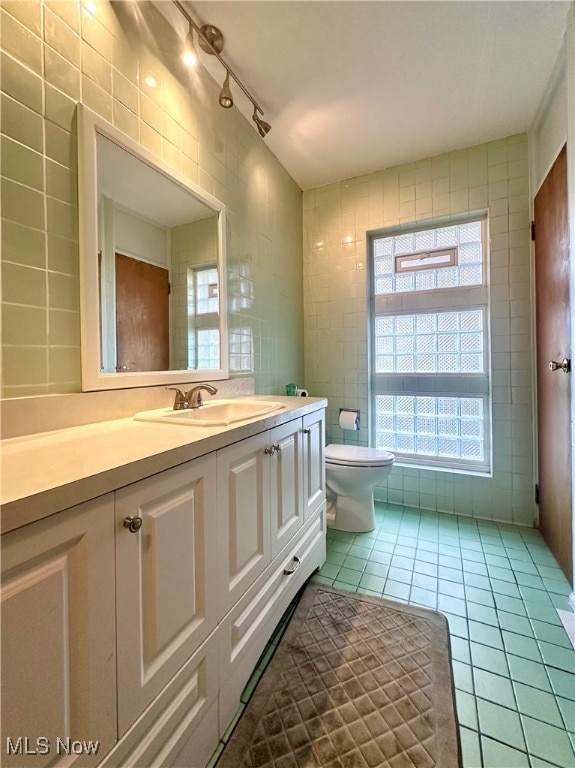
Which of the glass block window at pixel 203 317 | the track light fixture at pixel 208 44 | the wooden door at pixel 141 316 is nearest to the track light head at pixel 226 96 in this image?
the track light fixture at pixel 208 44

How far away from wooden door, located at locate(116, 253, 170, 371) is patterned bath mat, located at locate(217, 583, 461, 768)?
3.96ft

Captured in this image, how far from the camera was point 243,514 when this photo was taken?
0.98 m

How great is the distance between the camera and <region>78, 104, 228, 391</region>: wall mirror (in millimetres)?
1034

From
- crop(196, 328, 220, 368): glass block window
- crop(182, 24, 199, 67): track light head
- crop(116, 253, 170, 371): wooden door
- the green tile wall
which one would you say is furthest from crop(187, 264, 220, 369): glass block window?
crop(182, 24, 199, 67): track light head

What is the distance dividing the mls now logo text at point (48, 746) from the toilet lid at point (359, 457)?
1.54 metres

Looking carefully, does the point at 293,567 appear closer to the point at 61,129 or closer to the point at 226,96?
the point at 61,129

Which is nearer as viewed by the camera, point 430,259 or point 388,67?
point 388,67

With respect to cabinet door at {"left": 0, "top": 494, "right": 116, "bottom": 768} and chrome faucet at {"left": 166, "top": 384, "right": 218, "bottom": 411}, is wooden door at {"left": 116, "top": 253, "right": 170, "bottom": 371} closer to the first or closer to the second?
chrome faucet at {"left": 166, "top": 384, "right": 218, "bottom": 411}

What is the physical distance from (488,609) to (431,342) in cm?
165

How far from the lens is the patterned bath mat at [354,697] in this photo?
868 mm

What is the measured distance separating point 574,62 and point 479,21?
0.43m

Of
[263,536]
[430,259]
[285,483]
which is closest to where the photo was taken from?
[263,536]

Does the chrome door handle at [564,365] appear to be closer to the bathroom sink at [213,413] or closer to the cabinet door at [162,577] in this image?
the bathroom sink at [213,413]

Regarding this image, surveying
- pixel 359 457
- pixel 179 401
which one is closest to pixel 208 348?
pixel 179 401
